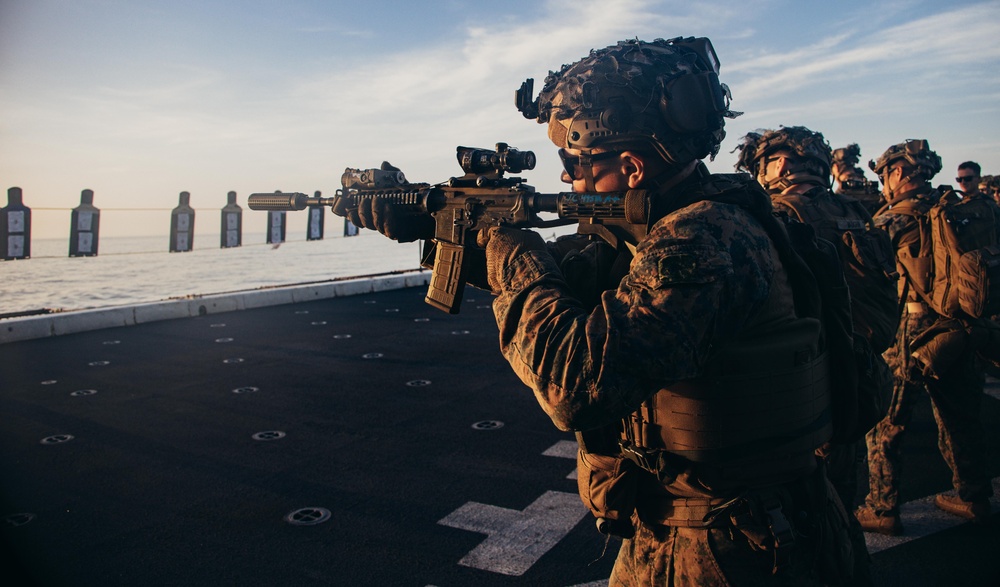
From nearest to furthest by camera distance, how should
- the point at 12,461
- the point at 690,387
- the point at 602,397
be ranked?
the point at 602,397
the point at 690,387
the point at 12,461

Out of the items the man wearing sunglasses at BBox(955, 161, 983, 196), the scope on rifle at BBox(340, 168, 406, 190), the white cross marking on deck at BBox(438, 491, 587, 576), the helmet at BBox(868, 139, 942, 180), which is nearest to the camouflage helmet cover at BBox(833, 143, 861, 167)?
the man wearing sunglasses at BBox(955, 161, 983, 196)

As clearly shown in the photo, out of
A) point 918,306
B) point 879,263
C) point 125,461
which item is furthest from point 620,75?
point 125,461

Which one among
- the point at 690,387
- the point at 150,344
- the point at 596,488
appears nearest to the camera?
the point at 690,387

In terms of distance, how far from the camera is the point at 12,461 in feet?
15.6

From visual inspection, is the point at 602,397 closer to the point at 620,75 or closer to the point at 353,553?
the point at 620,75

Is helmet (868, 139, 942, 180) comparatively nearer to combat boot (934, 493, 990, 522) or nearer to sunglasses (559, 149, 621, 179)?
combat boot (934, 493, 990, 522)

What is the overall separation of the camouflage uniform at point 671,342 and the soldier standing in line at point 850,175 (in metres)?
6.08

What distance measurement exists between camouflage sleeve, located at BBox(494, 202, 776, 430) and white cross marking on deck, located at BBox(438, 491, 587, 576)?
6.94ft

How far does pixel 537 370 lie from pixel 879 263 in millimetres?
2664

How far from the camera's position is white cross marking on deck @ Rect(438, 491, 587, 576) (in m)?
3.51

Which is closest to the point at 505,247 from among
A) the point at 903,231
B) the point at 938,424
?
the point at 938,424

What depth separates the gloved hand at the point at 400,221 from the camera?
10.6 ft

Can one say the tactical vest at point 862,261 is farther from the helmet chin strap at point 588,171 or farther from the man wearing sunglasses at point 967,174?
the man wearing sunglasses at point 967,174

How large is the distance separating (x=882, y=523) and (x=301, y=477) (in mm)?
3686
